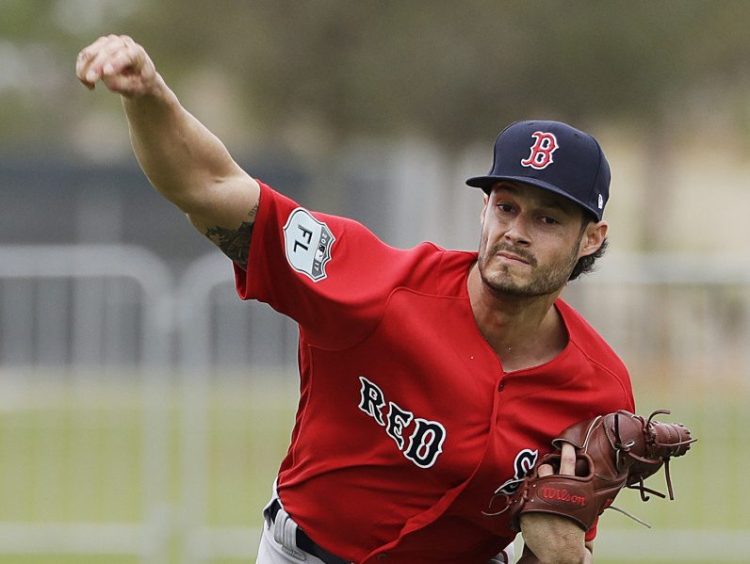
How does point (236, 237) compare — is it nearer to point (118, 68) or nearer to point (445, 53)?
point (118, 68)

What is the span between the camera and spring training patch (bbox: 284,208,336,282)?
195 inches

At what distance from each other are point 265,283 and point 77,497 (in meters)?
6.51

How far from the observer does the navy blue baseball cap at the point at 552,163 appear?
5297 mm

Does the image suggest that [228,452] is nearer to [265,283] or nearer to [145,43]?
[265,283]

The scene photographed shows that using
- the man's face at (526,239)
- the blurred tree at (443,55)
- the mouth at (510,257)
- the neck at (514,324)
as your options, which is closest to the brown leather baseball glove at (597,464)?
the neck at (514,324)

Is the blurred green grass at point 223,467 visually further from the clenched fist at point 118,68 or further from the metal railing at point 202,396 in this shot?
the clenched fist at point 118,68

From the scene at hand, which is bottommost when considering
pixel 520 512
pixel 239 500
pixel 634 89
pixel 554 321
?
pixel 239 500

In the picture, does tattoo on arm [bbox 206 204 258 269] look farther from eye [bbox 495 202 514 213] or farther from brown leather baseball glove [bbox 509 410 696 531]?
brown leather baseball glove [bbox 509 410 696 531]

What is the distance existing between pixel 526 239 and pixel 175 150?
1.31m

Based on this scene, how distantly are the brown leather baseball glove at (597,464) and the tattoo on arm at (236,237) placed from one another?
50.3 inches

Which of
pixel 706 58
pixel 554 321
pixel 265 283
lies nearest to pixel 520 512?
pixel 554 321

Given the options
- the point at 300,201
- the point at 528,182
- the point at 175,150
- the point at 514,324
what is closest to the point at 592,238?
the point at 514,324

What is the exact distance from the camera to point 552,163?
5.30 metres

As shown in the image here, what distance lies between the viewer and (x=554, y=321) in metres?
5.76
